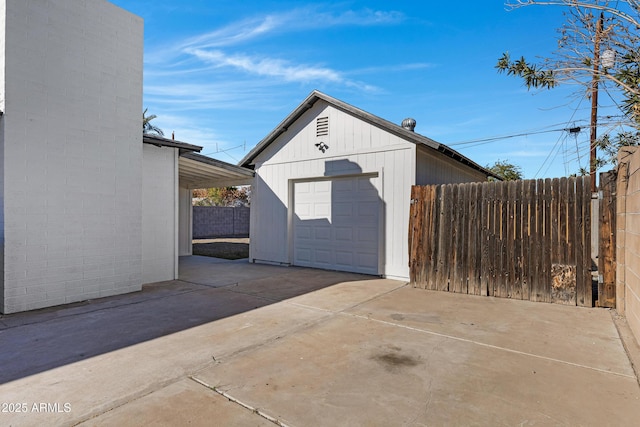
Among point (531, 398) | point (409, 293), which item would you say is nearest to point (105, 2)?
point (409, 293)

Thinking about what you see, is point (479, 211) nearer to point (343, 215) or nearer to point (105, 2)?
point (343, 215)

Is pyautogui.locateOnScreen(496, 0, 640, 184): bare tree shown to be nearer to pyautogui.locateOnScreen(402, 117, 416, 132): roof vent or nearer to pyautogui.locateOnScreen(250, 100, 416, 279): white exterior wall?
pyautogui.locateOnScreen(250, 100, 416, 279): white exterior wall

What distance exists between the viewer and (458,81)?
11031 millimetres

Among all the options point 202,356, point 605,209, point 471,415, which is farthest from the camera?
point 605,209

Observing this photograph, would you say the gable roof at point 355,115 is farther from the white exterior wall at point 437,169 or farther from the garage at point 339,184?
the white exterior wall at point 437,169

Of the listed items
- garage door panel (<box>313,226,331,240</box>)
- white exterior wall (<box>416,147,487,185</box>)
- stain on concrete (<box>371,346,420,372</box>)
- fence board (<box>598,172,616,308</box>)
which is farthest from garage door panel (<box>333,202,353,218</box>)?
stain on concrete (<box>371,346,420,372</box>)

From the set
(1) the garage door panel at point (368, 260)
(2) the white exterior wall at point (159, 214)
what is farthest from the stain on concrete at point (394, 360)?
(2) the white exterior wall at point (159, 214)

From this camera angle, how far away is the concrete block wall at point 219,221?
64.7 feet

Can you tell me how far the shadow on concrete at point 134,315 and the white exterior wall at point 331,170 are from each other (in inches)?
55.3

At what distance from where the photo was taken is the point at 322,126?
29.1ft

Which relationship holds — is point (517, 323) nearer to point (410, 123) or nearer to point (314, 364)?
point (314, 364)

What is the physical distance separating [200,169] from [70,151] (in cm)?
381

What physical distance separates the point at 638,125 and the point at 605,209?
8.56 ft

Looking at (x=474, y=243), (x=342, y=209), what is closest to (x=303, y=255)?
(x=342, y=209)
